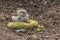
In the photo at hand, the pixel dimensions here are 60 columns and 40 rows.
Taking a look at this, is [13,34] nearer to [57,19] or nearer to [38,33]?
[38,33]

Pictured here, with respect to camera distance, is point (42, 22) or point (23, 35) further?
point (42, 22)

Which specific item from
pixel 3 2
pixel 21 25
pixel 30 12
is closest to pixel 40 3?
pixel 30 12

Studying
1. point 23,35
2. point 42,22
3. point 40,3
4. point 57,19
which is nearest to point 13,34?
point 23,35

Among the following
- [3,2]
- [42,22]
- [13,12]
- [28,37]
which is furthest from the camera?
[3,2]

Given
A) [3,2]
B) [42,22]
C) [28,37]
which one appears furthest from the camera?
[3,2]

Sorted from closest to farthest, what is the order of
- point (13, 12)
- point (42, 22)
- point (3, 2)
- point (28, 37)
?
point (28, 37) < point (42, 22) < point (13, 12) < point (3, 2)

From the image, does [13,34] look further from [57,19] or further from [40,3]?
[40,3]
